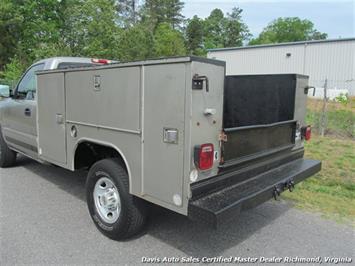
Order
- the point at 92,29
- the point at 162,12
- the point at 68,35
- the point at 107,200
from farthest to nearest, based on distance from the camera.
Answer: the point at 162,12 < the point at 68,35 < the point at 92,29 < the point at 107,200

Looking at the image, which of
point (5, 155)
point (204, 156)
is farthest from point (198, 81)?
point (5, 155)

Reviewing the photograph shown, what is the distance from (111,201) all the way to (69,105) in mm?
1371

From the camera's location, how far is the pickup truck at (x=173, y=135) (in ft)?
8.99

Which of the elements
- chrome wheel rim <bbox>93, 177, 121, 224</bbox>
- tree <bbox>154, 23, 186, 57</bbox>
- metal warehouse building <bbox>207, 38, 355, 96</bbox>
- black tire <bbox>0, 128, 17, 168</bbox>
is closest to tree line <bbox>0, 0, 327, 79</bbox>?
tree <bbox>154, 23, 186, 57</bbox>

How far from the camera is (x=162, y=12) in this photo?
5900 centimetres

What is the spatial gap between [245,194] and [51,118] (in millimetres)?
2915

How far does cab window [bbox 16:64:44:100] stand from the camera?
523 cm

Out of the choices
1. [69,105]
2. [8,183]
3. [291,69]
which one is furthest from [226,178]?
[291,69]

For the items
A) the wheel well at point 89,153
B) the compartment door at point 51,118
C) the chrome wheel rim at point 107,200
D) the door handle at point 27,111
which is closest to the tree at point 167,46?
the door handle at point 27,111

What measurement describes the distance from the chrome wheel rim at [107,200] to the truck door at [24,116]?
189 cm

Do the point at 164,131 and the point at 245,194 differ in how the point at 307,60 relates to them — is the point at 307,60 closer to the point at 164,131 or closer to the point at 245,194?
the point at 245,194

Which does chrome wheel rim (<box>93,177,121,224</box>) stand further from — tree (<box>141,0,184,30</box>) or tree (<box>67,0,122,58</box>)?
tree (<box>141,0,184,30</box>)

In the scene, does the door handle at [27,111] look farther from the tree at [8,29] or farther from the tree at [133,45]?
the tree at [8,29]

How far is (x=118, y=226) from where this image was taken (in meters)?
3.46
